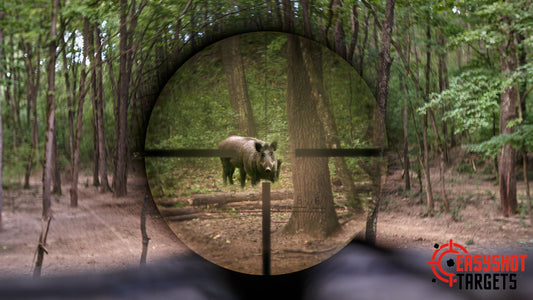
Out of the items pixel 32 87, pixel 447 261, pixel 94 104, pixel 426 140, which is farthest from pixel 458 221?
pixel 32 87

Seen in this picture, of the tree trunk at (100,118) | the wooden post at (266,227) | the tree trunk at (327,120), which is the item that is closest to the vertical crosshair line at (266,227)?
the wooden post at (266,227)

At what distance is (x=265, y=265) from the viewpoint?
9.72 ft

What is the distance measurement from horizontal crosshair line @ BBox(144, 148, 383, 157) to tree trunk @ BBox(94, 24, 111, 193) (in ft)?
2.79

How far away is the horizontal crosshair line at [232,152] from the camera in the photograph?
2814 millimetres

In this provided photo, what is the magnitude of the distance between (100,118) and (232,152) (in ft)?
5.77

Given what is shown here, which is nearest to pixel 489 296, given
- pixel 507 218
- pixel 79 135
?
pixel 507 218

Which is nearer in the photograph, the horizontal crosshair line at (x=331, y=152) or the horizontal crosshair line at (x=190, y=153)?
the horizontal crosshair line at (x=190, y=153)

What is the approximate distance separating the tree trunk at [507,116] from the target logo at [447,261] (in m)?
0.90

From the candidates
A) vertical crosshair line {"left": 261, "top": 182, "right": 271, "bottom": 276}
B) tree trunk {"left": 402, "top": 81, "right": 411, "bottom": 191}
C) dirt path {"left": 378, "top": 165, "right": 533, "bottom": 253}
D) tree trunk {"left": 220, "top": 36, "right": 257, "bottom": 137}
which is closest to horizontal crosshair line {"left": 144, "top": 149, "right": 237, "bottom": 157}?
tree trunk {"left": 220, "top": 36, "right": 257, "bottom": 137}

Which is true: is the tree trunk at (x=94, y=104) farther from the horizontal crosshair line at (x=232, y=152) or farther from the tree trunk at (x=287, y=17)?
the tree trunk at (x=287, y=17)

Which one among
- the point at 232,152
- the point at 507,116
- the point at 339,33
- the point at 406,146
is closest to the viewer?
the point at 232,152

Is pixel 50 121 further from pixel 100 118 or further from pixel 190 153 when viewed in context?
pixel 190 153

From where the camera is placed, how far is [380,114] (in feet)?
11.3

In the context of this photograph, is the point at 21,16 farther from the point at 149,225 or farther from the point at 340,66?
the point at 340,66
